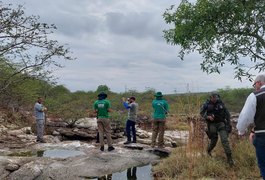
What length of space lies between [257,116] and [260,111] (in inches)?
3.6

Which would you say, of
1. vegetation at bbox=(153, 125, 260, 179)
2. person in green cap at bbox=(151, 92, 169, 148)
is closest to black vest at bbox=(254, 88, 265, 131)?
vegetation at bbox=(153, 125, 260, 179)

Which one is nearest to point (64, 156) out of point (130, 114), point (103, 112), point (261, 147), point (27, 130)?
point (103, 112)

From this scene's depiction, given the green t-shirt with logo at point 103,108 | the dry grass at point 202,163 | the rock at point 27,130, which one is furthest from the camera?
the rock at point 27,130

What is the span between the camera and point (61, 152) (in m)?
12.8

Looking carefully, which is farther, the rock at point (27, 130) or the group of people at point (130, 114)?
the rock at point (27, 130)

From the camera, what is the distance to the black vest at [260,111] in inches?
225

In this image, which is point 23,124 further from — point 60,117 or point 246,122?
point 246,122

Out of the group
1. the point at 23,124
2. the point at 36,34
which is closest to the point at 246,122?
the point at 36,34

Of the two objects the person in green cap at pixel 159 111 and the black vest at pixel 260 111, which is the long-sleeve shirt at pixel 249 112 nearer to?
the black vest at pixel 260 111

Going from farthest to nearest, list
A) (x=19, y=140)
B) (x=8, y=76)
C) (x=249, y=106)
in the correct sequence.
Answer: (x=19, y=140)
(x=8, y=76)
(x=249, y=106)

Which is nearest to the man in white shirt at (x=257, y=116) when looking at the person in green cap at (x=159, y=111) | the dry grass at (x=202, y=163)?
the dry grass at (x=202, y=163)

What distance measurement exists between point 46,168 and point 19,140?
19.3 feet

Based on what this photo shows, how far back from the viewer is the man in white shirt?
571 centimetres

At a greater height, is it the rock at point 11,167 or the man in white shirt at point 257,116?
the man in white shirt at point 257,116
